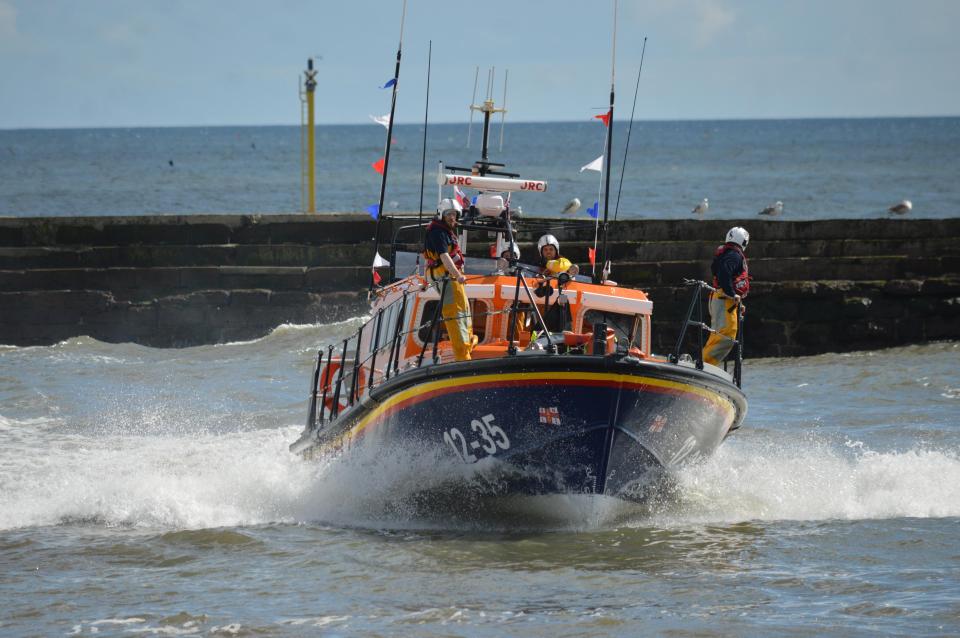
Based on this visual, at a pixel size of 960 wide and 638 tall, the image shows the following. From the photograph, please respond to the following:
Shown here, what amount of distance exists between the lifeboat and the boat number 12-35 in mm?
10

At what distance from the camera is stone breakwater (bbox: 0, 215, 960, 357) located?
68.5 ft

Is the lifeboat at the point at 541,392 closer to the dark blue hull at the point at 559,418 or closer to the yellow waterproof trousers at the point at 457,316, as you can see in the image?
the dark blue hull at the point at 559,418

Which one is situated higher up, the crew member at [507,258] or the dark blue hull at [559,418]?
the crew member at [507,258]

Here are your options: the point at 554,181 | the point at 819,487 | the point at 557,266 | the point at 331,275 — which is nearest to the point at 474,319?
the point at 557,266

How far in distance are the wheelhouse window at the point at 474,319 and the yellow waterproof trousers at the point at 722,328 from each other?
2.03m

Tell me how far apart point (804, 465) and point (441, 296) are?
14.3 feet

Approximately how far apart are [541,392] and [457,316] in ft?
3.45

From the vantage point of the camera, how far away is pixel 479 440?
964 centimetres

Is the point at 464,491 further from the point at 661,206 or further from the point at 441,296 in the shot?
the point at 661,206

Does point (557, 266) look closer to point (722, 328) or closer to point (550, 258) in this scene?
point (550, 258)

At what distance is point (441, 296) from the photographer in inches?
394

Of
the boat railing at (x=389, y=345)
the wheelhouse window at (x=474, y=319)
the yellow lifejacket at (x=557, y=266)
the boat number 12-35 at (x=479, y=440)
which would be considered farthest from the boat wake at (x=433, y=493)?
the yellow lifejacket at (x=557, y=266)

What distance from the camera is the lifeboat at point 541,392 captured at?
9.31m

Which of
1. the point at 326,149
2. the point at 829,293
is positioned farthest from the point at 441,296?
the point at 326,149
